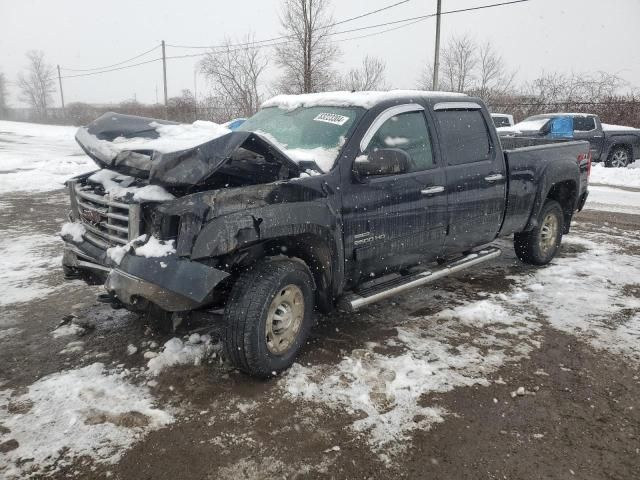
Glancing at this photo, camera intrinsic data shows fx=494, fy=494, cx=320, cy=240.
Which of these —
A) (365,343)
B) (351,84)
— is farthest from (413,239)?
(351,84)

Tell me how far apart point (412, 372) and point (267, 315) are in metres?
1.07

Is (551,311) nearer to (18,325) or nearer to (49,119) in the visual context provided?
(18,325)

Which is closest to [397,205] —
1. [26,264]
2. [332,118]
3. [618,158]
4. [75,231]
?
[332,118]

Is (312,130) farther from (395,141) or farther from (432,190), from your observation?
(432,190)

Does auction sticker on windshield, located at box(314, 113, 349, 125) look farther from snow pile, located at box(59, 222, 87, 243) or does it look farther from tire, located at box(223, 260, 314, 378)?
snow pile, located at box(59, 222, 87, 243)

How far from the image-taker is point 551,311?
14.7 feet

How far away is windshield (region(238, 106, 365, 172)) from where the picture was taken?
359cm

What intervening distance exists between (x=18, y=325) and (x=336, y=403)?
9.18 feet

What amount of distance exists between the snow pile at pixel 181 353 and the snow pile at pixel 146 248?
82 cm

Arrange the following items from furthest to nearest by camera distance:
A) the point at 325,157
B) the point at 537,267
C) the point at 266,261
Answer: the point at 537,267 → the point at 325,157 → the point at 266,261

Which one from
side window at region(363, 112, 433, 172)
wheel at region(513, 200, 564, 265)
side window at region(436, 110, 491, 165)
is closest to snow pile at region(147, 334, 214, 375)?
side window at region(363, 112, 433, 172)

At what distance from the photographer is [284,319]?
330cm

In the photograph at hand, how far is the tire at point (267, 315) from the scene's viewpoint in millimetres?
3008

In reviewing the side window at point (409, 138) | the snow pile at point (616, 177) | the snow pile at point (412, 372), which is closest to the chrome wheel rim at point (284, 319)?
the snow pile at point (412, 372)
